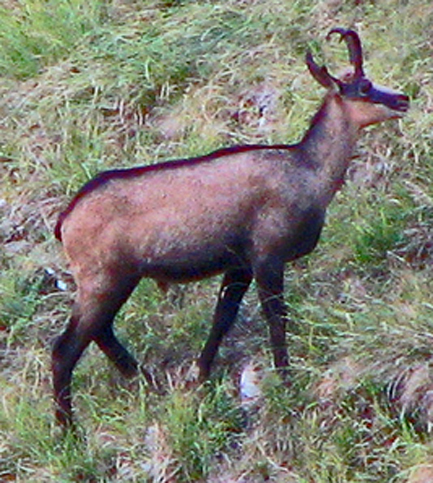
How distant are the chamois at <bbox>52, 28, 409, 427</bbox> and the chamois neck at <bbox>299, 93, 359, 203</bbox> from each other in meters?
0.01

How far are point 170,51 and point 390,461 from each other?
4230 mm

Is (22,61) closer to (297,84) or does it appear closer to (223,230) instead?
(297,84)

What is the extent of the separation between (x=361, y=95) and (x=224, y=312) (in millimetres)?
1282

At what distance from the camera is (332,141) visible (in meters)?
6.88

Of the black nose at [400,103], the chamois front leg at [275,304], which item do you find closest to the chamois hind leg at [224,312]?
the chamois front leg at [275,304]

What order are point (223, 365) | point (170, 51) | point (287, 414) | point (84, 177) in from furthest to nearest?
point (170, 51) < point (84, 177) < point (223, 365) < point (287, 414)

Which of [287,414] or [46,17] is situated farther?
[46,17]

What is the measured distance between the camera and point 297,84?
8.95 metres

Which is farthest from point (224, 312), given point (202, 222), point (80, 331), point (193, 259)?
point (80, 331)

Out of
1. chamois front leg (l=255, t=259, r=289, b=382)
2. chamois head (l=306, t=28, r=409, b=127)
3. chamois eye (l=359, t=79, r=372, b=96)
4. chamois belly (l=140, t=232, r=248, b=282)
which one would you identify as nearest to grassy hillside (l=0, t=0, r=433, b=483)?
chamois front leg (l=255, t=259, r=289, b=382)

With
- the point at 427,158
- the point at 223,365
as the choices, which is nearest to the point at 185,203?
the point at 223,365

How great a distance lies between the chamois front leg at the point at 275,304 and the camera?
260 inches

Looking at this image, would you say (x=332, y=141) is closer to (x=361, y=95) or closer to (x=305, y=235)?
(x=361, y=95)

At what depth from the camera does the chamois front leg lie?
21.6 ft
